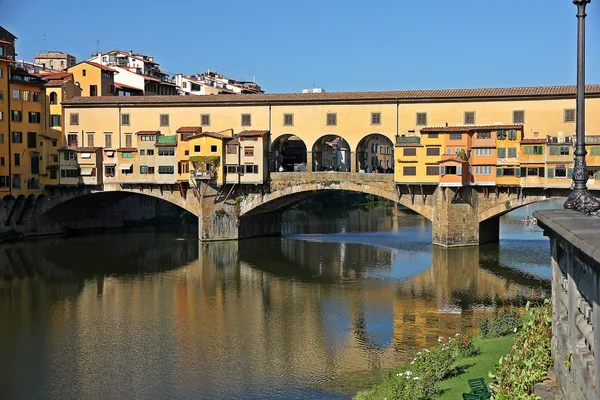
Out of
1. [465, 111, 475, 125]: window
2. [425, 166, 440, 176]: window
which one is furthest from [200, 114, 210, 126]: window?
[465, 111, 475, 125]: window

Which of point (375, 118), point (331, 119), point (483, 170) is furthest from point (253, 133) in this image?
point (483, 170)

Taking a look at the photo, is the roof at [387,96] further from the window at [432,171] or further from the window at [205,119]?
the window at [432,171]

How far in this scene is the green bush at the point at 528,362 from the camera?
40.3ft

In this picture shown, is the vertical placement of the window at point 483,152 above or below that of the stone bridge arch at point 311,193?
above

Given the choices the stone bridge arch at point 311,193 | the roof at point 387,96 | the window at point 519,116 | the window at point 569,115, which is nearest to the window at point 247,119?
the roof at point 387,96

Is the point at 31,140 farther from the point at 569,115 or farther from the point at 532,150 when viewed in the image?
the point at 569,115

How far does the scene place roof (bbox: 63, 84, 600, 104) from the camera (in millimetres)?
43031

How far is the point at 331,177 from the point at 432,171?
6478 mm

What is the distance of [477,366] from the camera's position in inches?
669

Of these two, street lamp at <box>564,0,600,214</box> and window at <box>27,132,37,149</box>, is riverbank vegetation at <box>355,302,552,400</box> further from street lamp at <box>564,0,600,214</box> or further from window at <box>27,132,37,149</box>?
window at <box>27,132,37,149</box>

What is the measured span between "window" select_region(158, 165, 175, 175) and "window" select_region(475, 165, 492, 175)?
65.1 feet

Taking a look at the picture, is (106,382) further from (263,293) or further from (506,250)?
(506,250)

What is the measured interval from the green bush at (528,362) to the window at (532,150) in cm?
2752

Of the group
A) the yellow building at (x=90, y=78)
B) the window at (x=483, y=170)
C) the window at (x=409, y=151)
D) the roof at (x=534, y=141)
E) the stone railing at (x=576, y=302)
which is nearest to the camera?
the stone railing at (x=576, y=302)
